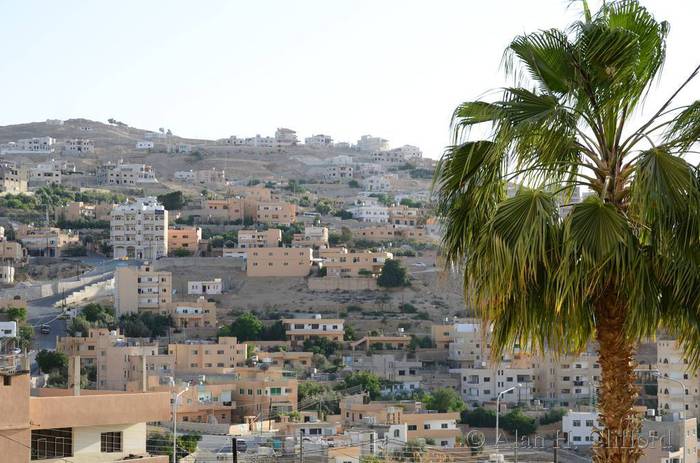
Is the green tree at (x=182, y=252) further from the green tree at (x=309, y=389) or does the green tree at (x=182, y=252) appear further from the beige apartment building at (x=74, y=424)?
the beige apartment building at (x=74, y=424)

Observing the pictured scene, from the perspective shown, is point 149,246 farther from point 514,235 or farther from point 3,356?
point 514,235

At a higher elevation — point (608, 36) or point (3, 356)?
point (608, 36)

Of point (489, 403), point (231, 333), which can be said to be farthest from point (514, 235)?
point (231, 333)

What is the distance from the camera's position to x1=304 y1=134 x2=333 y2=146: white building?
131675 mm

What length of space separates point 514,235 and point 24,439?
21.7 ft

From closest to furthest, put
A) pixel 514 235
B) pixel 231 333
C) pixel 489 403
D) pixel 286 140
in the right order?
1. pixel 514 235
2. pixel 489 403
3. pixel 231 333
4. pixel 286 140

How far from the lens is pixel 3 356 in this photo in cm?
1313

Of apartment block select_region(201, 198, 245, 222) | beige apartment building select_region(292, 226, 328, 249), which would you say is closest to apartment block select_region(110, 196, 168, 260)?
beige apartment building select_region(292, 226, 328, 249)

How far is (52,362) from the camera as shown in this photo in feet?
165

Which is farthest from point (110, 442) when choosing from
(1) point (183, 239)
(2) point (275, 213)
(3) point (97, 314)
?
(2) point (275, 213)

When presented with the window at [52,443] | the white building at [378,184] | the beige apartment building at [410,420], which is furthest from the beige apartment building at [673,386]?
the white building at [378,184]

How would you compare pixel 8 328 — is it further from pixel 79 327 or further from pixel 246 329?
pixel 246 329

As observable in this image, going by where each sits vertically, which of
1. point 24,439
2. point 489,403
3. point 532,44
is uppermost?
point 532,44

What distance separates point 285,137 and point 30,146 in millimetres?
22365
